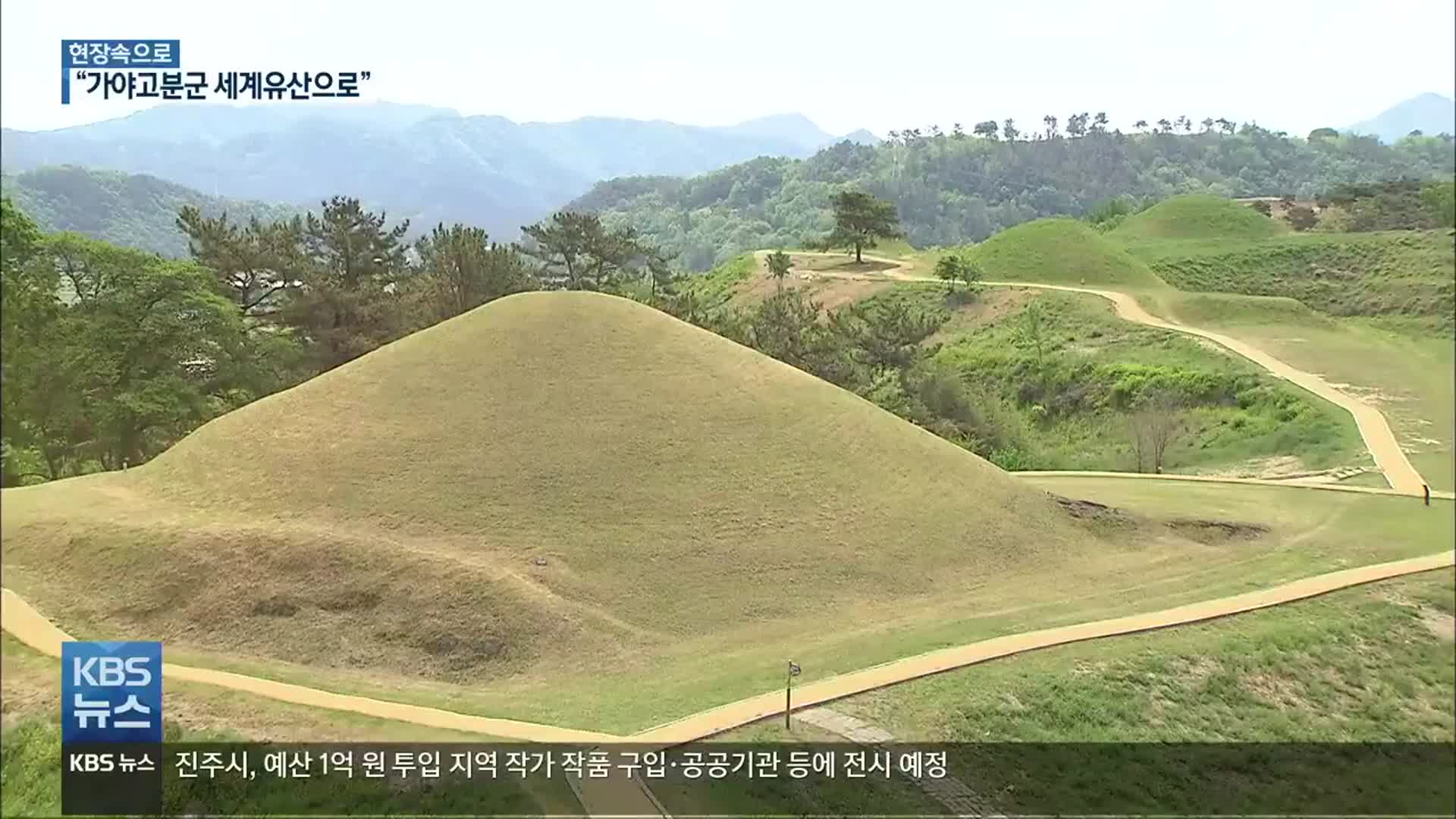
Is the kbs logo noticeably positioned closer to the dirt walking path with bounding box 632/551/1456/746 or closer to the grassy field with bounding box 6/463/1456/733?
the grassy field with bounding box 6/463/1456/733

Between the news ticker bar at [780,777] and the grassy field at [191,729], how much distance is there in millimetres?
114

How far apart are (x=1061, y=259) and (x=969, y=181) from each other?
161 ft

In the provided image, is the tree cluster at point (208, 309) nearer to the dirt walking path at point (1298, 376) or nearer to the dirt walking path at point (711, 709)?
the dirt walking path at point (711, 709)

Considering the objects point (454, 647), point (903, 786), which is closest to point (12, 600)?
point (454, 647)

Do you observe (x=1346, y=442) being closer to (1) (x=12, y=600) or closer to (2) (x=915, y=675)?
(2) (x=915, y=675)

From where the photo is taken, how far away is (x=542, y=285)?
112ft

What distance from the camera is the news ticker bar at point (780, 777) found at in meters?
8.70

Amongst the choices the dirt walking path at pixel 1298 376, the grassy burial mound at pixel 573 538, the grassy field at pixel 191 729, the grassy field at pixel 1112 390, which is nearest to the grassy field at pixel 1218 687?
the grassy burial mound at pixel 573 538

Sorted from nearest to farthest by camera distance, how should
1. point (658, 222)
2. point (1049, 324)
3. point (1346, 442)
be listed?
point (1346, 442) → point (1049, 324) → point (658, 222)

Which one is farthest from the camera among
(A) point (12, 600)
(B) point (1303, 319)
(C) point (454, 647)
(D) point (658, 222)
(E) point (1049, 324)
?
(D) point (658, 222)

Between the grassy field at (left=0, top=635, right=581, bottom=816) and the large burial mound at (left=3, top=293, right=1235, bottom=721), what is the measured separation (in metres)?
1.39

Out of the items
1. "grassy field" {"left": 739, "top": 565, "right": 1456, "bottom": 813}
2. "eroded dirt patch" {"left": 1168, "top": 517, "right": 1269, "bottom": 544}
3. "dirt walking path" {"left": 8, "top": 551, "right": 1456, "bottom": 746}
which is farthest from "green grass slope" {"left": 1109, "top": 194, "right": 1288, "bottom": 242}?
"grassy field" {"left": 739, "top": 565, "right": 1456, "bottom": 813}

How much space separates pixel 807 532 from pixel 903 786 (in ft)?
19.2

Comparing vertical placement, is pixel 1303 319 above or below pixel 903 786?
above
